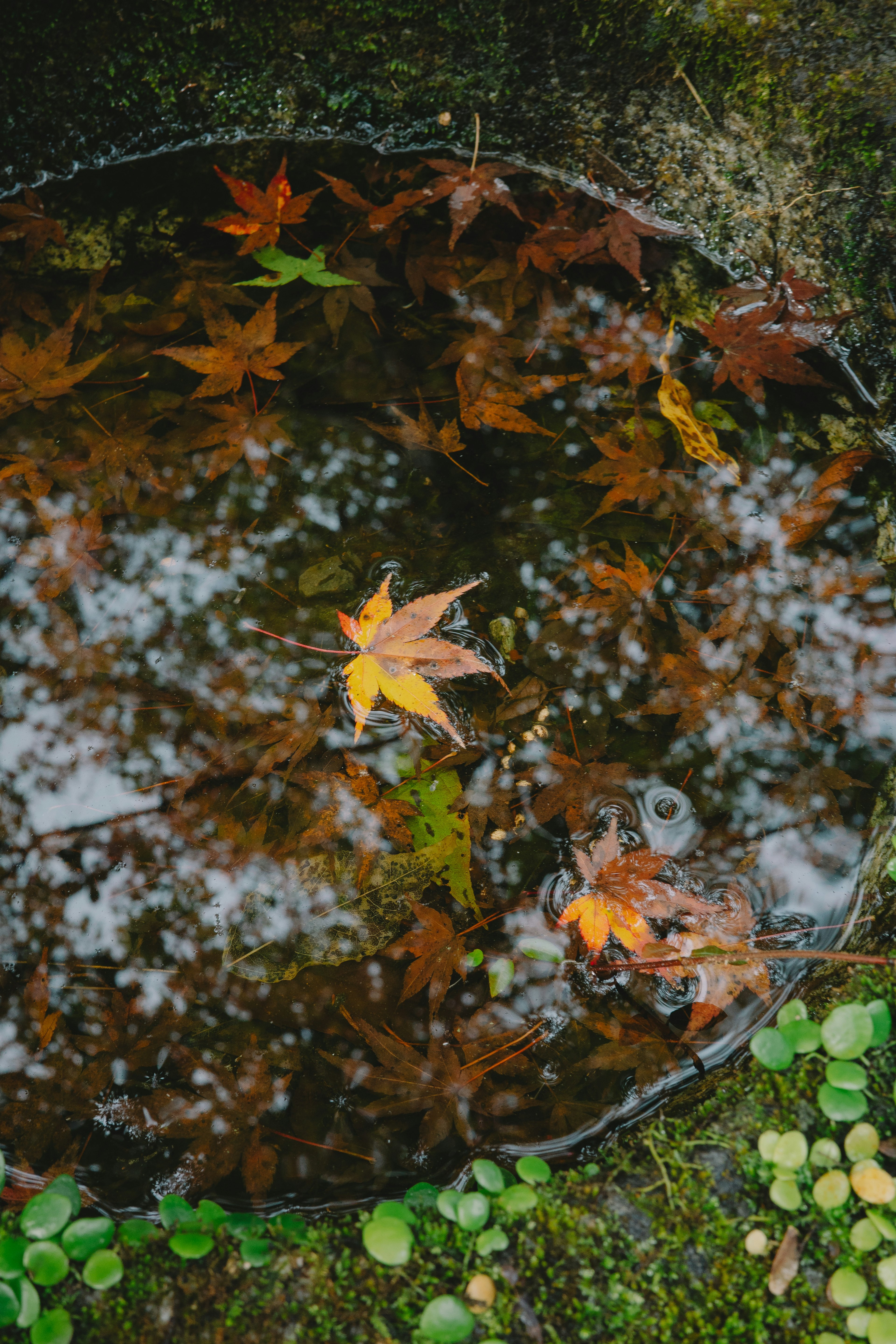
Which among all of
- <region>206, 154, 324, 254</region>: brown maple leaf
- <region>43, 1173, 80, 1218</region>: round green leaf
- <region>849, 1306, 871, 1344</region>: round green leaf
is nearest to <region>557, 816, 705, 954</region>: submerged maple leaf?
<region>849, 1306, 871, 1344</region>: round green leaf

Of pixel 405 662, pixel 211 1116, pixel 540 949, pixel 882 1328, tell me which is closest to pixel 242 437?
pixel 405 662

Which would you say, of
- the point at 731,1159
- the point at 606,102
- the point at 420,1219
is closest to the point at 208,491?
the point at 606,102

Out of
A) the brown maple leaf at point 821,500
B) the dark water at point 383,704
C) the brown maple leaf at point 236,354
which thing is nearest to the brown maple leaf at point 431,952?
Result: the dark water at point 383,704

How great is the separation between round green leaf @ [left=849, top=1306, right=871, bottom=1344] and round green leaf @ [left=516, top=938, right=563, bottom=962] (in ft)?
2.72

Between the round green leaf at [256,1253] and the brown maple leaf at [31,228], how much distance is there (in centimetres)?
304

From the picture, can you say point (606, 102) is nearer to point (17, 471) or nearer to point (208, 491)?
point (208, 491)

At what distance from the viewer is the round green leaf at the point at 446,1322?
3.90ft

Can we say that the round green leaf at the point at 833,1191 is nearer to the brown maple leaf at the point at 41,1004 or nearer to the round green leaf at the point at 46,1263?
the round green leaf at the point at 46,1263

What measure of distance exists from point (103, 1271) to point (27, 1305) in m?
0.12

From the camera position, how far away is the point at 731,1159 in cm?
135

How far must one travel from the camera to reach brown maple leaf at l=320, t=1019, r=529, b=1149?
1724 millimetres

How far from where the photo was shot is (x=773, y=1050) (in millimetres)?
1368

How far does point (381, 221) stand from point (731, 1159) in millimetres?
2944

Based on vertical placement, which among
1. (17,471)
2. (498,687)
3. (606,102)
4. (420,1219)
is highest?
(606,102)
